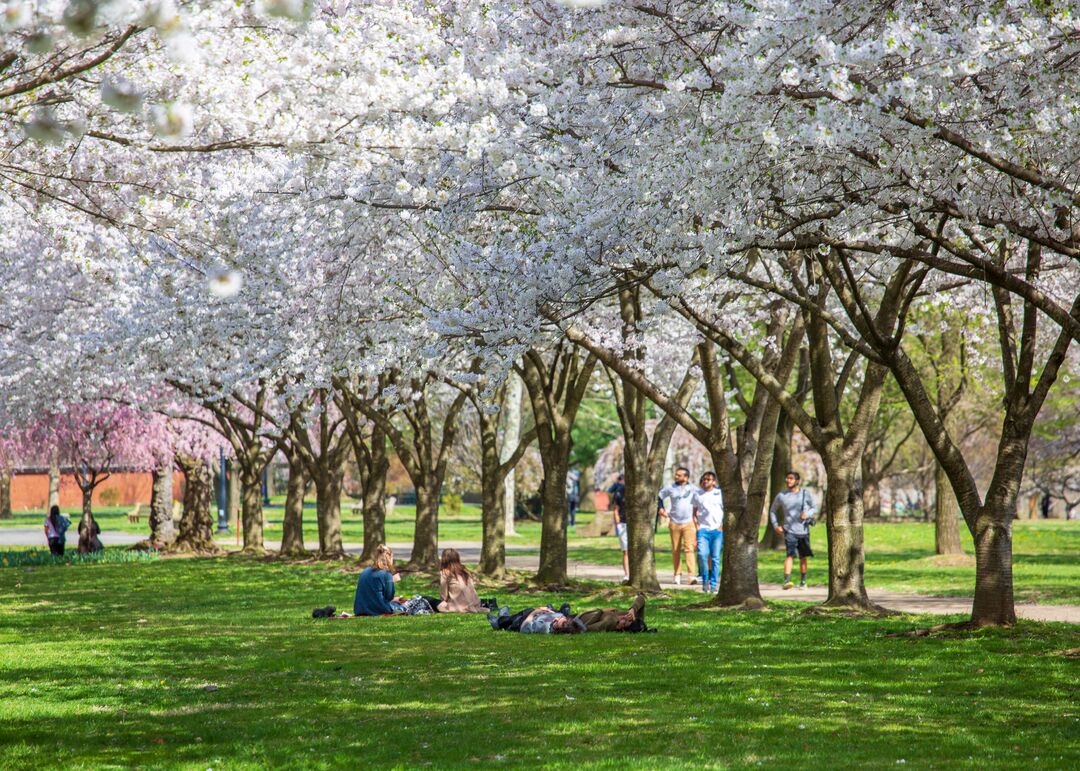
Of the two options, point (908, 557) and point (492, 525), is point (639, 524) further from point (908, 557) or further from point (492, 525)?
point (908, 557)

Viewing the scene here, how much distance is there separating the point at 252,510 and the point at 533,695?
2533 cm

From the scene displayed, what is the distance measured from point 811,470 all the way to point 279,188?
51.8 meters

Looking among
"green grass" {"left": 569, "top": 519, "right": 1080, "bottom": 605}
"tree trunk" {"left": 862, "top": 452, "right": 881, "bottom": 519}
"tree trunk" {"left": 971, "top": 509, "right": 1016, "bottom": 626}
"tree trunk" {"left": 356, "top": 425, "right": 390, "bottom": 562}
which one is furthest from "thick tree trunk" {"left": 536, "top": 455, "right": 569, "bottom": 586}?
"tree trunk" {"left": 862, "top": 452, "right": 881, "bottom": 519}

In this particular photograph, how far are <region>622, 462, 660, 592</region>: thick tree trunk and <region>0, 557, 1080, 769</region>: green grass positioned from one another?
372 cm

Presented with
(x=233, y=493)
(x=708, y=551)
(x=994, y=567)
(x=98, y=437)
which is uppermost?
(x=98, y=437)

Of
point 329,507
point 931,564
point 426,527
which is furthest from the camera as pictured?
point 329,507

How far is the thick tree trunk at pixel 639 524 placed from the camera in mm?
19428

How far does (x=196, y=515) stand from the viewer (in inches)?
1369

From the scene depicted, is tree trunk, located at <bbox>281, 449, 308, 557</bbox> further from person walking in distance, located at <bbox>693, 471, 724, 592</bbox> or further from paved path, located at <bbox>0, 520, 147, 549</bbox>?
person walking in distance, located at <bbox>693, 471, 724, 592</bbox>

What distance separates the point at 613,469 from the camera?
62188 millimetres

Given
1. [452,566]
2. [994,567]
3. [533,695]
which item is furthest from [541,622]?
[994,567]

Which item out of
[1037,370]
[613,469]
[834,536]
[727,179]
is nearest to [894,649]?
[834,536]

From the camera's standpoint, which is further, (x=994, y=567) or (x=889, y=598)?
(x=889, y=598)

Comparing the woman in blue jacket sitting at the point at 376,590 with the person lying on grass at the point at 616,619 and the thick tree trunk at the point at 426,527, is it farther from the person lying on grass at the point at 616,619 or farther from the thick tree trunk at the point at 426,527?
the thick tree trunk at the point at 426,527
